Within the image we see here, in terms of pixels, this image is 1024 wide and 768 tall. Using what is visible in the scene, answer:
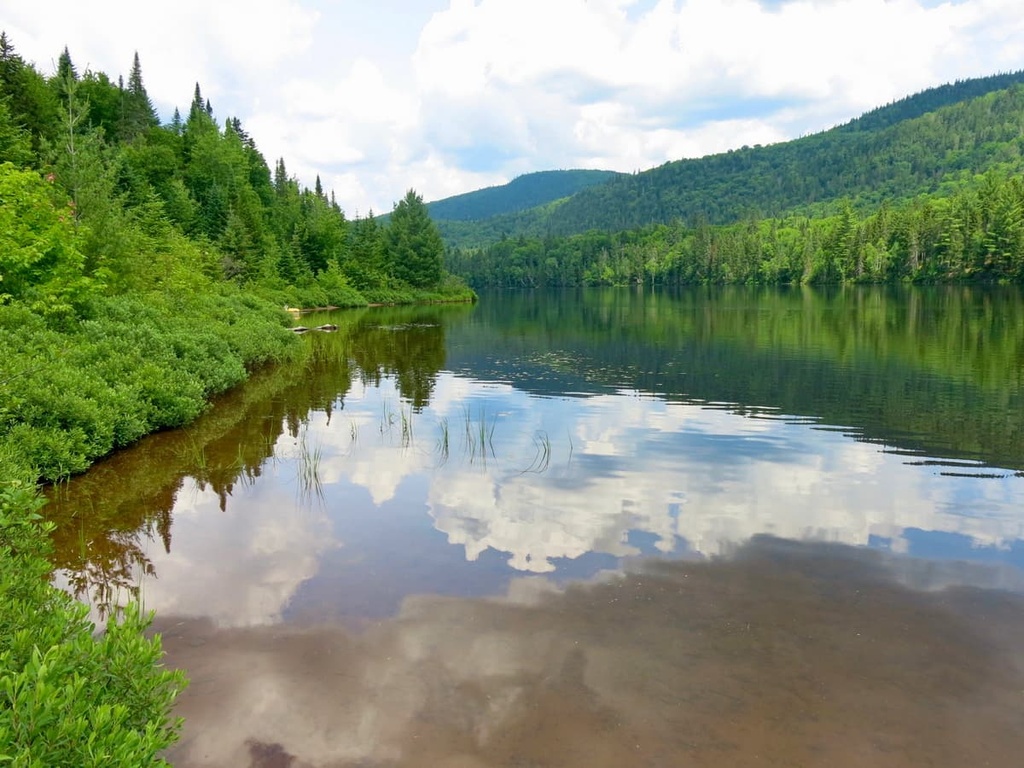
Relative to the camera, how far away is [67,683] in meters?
3.88

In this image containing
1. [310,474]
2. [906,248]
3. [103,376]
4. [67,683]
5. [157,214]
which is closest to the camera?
[67,683]

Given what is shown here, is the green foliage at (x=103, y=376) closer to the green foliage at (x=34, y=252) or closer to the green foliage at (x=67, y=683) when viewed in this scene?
the green foliage at (x=34, y=252)

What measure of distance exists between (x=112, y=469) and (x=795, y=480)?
15501 mm

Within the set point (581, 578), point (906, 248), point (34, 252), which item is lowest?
point (581, 578)

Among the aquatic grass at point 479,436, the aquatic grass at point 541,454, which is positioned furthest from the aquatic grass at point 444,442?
the aquatic grass at point 541,454

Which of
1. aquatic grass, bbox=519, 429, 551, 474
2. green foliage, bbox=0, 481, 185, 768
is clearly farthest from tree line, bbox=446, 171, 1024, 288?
green foliage, bbox=0, 481, 185, 768

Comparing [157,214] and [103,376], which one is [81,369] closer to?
[103,376]

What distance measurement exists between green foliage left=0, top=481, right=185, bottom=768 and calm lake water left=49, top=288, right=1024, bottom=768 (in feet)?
6.62

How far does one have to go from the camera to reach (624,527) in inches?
483

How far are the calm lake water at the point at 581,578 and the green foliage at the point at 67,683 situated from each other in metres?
2.02

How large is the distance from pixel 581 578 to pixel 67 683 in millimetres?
7377

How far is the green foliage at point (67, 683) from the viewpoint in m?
3.44

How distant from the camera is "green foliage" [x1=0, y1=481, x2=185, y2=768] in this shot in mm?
3443

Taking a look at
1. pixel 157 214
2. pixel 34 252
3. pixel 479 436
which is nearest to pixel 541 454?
pixel 479 436
